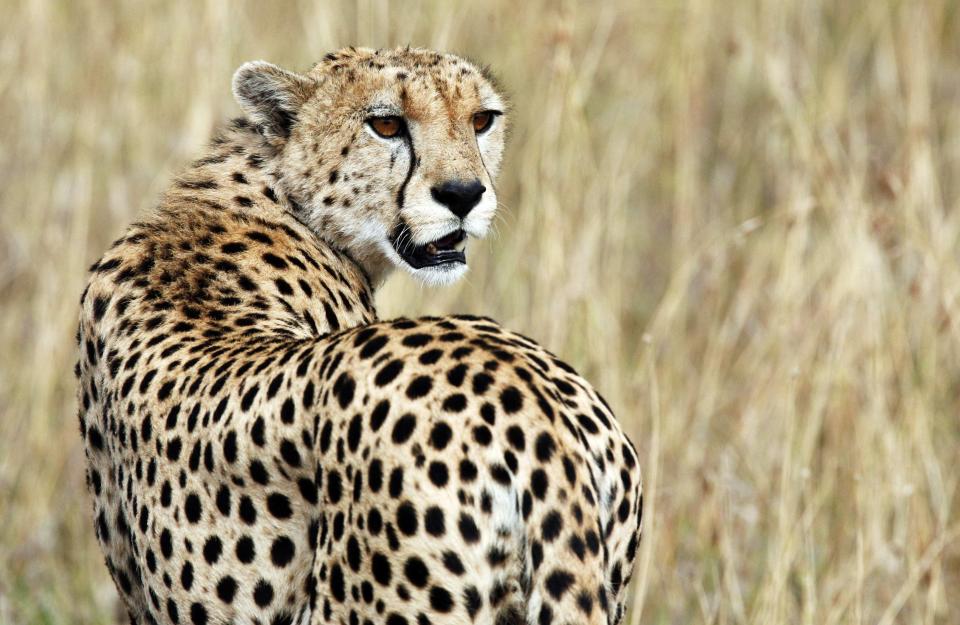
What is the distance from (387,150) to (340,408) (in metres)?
1.20

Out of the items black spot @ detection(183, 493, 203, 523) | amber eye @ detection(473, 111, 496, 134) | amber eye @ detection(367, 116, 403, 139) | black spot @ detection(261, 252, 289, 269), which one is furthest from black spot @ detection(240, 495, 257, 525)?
amber eye @ detection(473, 111, 496, 134)

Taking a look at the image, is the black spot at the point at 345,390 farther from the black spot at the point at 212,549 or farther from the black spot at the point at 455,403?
the black spot at the point at 212,549

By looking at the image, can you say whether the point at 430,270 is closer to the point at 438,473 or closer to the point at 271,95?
the point at 271,95

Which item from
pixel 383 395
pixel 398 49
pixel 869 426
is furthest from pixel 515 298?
pixel 383 395

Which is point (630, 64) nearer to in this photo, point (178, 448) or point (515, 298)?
point (515, 298)

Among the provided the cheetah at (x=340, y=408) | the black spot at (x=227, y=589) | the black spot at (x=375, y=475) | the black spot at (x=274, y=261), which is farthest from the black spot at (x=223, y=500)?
the black spot at (x=274, y=261)

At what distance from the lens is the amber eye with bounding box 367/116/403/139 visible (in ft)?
10.3

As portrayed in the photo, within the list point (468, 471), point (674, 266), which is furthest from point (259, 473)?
point (674, 266)

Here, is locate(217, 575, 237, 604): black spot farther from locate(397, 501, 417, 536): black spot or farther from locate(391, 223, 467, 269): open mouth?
locate(391, 223, 467, 269): open mouth

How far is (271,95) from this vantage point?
3314 mm

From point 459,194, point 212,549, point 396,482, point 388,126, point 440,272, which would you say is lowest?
point 212,549

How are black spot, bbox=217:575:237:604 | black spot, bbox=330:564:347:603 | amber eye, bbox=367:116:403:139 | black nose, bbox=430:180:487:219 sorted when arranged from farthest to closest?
amber eye, bbox=367:116:403:139 → black nose, bbox=430:180:487:219 → black spot, bbox=217:575:237:604 → black spot, bbox=330:564:347:603

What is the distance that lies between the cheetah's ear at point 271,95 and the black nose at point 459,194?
1.55 ft

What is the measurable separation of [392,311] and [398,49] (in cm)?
126
